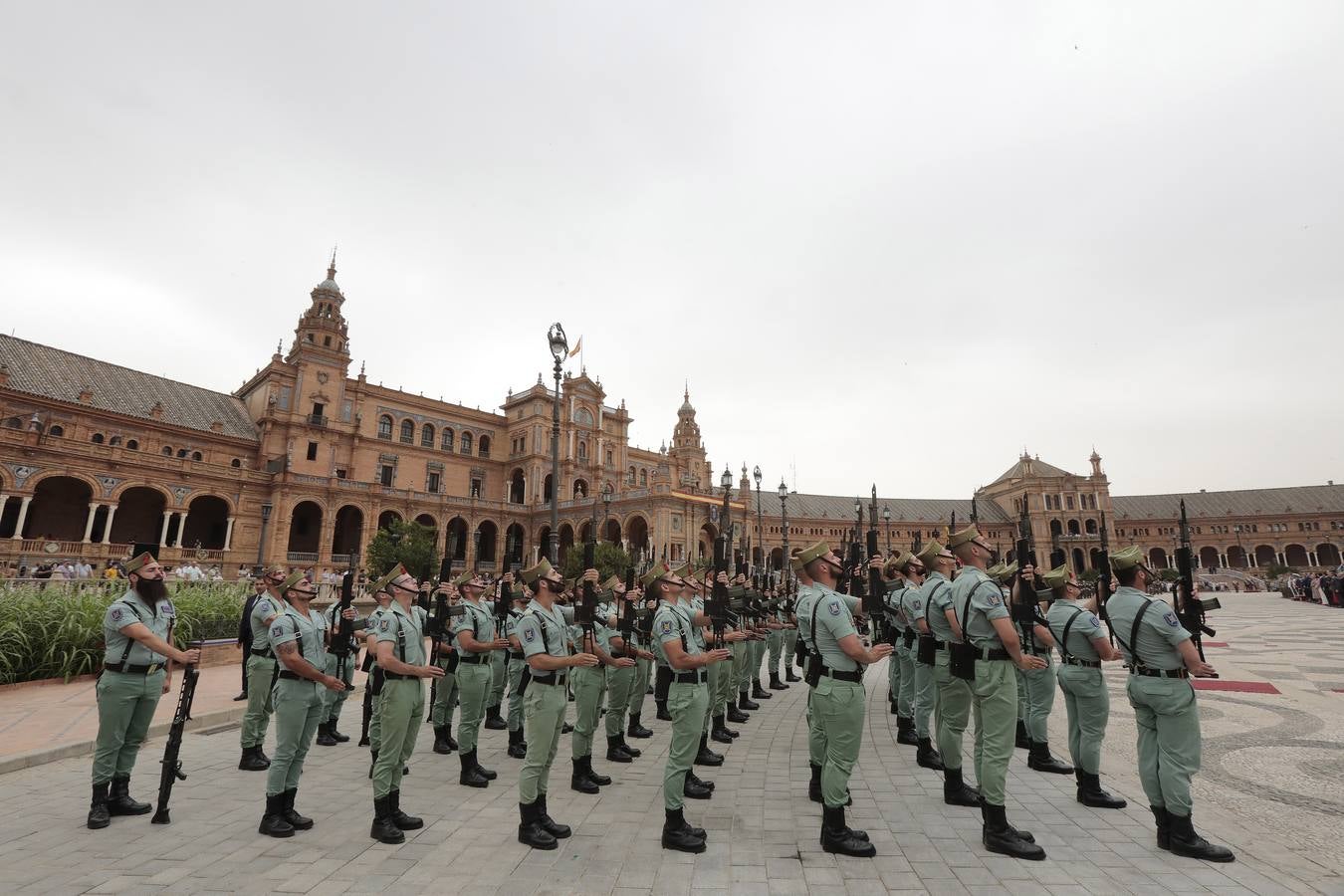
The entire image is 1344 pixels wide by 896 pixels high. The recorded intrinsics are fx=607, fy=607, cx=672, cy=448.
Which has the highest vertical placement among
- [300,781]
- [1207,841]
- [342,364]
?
[342,364]

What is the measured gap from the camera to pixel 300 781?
6316 mm

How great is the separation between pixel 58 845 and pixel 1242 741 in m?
11.8

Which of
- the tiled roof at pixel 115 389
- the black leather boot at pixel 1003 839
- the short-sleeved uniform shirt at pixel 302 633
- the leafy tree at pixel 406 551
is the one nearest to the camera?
the black leather boot at pixel 1003 839

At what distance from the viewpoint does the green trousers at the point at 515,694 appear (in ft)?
24.9

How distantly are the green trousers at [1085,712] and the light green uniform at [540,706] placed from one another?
15.1 ft

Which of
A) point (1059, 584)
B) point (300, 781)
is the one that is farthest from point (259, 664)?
point (1059, 584)

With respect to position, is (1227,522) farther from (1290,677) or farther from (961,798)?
(961,798)

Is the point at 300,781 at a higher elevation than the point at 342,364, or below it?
below

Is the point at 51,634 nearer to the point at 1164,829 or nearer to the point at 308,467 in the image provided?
the point at 1164,829

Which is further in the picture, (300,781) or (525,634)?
(300,781)

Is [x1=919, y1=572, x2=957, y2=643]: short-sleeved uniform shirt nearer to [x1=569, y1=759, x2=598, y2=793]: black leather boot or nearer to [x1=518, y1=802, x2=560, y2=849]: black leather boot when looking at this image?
[x1=569, y1=759, x2=598, y2=793]: black leather boot

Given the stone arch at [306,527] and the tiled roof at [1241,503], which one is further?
the tiled roof at [1241,503]

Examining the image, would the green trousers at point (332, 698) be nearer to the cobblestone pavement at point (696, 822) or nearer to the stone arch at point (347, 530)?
the cobblestone pavement at point (696, 822)

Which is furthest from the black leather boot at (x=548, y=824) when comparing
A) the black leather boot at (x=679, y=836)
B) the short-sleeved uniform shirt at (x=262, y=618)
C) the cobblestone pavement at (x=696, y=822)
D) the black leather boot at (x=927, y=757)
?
the short-sleeved uniform shirt at (x=262, y=618)
